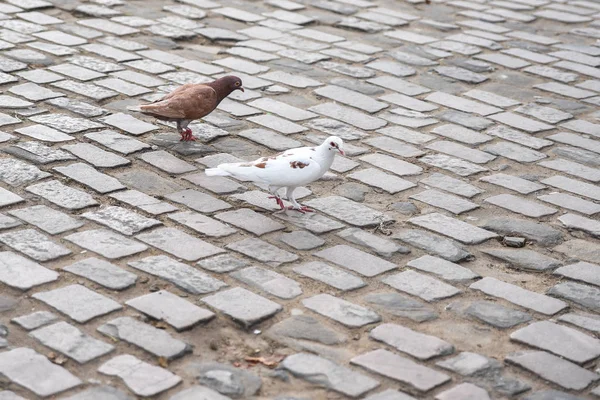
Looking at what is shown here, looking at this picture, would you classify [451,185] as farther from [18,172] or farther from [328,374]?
[18,172]

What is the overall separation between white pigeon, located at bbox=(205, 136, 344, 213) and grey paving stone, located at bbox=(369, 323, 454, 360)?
1212 millimetres

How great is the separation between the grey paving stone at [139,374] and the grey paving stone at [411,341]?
3.24 feet

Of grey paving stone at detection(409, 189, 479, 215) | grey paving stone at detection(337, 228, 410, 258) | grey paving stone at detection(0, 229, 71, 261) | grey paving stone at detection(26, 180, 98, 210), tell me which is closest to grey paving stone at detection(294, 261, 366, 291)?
grey paving stone at detection(337, 228, 410, 258)

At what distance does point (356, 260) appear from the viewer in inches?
197

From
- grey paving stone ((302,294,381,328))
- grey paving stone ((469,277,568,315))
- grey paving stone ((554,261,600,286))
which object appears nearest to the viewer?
grey paving stone ((302,294,381,328))

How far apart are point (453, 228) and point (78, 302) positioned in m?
2.22

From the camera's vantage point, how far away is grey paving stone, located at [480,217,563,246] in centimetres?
539

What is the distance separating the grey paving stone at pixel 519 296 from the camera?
4.66 metres

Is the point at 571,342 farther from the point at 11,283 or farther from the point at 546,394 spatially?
the point at 11,283

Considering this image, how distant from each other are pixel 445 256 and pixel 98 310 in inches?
75.1

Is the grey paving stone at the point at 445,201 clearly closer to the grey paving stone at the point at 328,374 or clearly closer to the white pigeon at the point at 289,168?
the white pigeon at the point at 289,168

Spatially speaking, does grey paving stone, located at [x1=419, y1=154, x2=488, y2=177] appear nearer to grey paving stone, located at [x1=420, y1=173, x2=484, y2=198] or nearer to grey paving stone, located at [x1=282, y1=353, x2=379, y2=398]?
grey paving stone, located at [x1=420, y1=173, x2=484, y2=198]

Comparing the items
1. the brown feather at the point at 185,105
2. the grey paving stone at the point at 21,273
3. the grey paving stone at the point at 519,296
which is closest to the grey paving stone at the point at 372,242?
the grey paving stone at the point at 519,296

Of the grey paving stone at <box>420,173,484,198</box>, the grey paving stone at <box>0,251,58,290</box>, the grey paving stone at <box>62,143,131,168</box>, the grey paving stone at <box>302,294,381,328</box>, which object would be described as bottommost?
the grey paving stone at <box>302,294,381,328</box>
